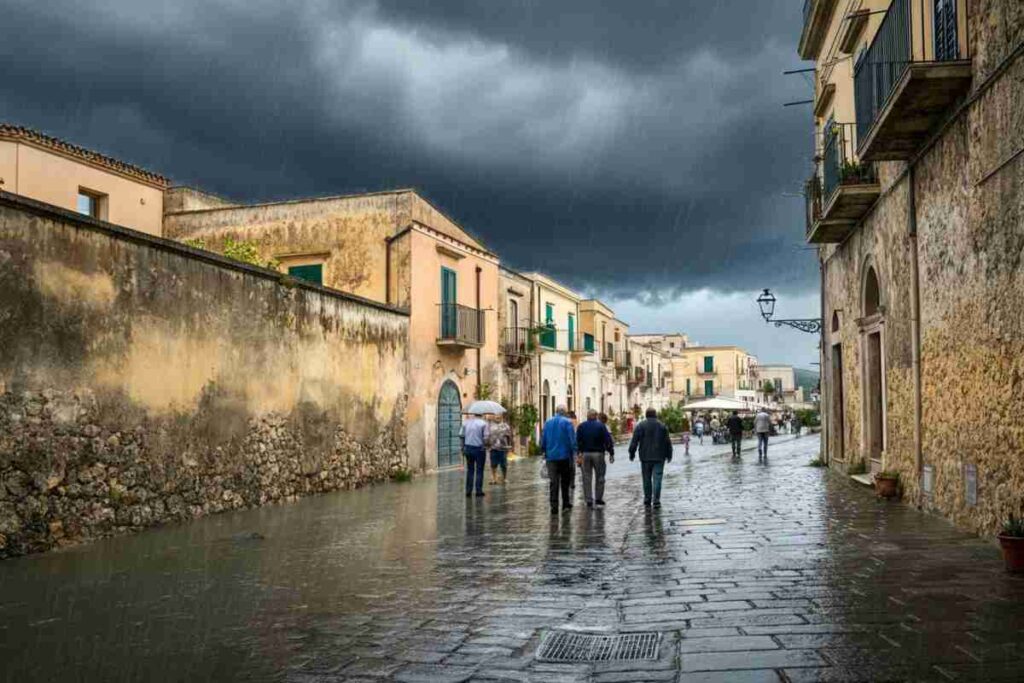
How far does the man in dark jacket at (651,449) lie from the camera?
1311cm

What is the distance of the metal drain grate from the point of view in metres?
5.13

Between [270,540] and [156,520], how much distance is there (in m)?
2.45

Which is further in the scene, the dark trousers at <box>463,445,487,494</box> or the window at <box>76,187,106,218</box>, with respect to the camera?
the window at <box>76,187,106,218</box>

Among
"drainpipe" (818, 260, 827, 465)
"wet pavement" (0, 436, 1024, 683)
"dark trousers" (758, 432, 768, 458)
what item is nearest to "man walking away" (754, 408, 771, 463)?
"dark trousers" (758, 432, 768, 458)

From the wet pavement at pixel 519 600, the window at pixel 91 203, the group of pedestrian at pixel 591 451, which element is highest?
the window at pixel 91 203

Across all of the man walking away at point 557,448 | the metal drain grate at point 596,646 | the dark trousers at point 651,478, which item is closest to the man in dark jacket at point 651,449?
the dark trousers at point 651,478

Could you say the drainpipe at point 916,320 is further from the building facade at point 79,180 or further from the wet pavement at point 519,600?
the building facade at point 79,180

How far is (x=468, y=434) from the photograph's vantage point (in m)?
15.8

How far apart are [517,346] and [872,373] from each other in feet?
58.9

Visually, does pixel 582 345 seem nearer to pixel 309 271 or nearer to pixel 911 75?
pixel 309 271

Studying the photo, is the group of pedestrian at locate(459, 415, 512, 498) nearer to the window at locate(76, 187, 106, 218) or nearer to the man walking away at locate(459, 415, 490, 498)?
the man walking away at locate(459, 415, 490, 498)

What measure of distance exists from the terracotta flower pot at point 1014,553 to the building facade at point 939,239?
115 centimetres

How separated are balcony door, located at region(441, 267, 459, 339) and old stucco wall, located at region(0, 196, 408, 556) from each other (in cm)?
622

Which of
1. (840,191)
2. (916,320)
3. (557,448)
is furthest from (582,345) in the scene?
(916,320)
